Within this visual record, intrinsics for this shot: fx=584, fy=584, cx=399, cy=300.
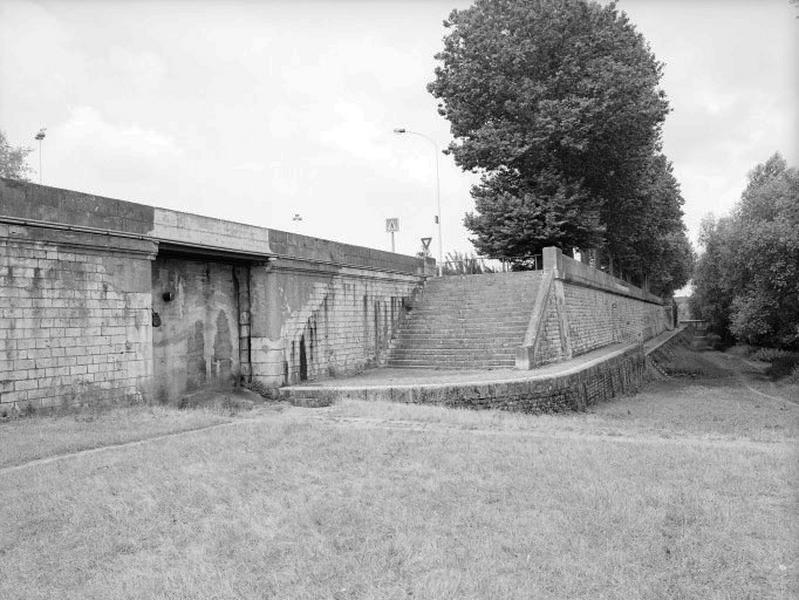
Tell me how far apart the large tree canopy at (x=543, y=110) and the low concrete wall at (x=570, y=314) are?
2185 mm

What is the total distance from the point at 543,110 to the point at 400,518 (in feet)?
62.0

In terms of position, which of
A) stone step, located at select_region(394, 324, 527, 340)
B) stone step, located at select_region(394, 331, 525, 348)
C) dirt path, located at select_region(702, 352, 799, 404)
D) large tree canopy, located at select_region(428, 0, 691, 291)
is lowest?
dirt path, located at select_region(702, 352, 799, 404)

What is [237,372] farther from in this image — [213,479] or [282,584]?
[282,584]

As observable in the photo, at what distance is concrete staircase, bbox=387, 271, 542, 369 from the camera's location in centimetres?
1625

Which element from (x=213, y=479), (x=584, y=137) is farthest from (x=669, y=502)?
(x=584, y=137)

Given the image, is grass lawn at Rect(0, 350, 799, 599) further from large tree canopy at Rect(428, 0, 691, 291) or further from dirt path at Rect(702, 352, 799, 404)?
large tree canopy at Rect(428, 0, 691, 291)

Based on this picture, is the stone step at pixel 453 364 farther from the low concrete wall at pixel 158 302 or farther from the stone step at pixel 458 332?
the stone step at pixel 458 332

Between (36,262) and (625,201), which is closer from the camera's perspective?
(36,262)

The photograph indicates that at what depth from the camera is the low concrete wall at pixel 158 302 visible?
337 inches

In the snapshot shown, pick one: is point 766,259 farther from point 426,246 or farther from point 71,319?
point 71,319

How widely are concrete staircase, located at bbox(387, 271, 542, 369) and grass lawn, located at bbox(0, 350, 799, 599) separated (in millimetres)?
8825

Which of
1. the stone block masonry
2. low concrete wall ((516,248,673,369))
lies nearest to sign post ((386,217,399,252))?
low concrete wall ((516,248,673,369))

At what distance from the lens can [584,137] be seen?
71.1ft

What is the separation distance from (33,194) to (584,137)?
18461 millimetres
